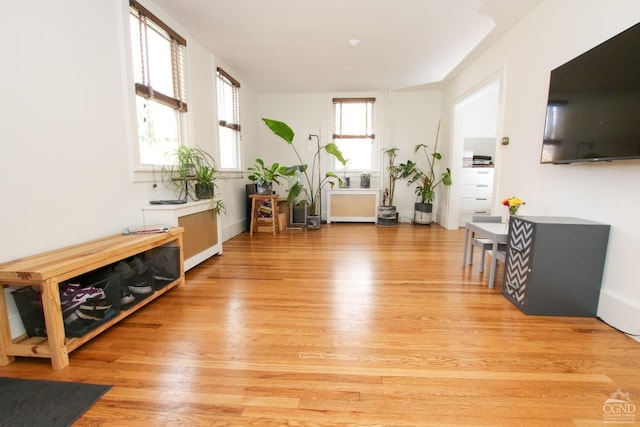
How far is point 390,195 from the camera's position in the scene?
5.71 meters

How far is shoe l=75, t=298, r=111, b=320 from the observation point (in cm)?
155

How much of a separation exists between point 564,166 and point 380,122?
387 centimetres

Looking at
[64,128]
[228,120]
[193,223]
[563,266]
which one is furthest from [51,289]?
[228,120]

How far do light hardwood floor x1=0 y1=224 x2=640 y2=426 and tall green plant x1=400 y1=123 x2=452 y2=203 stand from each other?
3244 mm

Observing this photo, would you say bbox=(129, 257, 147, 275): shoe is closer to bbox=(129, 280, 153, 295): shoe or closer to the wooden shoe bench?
bbox=(129, 280, 153, 295): shoe

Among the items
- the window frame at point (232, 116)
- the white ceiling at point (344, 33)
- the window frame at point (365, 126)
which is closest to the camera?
the white ceiling at point (344, 33)

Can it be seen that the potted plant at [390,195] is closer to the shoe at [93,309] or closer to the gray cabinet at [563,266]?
the gray cabinet at [563,266]

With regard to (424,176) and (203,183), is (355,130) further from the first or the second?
(203,183)

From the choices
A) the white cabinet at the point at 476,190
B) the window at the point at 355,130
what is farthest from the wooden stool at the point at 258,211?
the white cabinet at the point at 476,190

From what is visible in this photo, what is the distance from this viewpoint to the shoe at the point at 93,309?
1.55 metres

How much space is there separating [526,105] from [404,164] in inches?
119

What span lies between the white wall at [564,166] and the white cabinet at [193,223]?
3351 mm

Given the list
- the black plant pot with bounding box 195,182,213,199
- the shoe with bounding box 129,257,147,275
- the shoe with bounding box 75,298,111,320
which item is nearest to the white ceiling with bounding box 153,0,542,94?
the black plant pot with bounding box 195,182,213,199

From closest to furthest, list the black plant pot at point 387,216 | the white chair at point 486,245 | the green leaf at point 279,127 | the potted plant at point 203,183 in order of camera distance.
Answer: the white chair at point 486,245, the potted plant at point 203,183, the green leaf at point 279,127, the black plant pot at point 387,216
